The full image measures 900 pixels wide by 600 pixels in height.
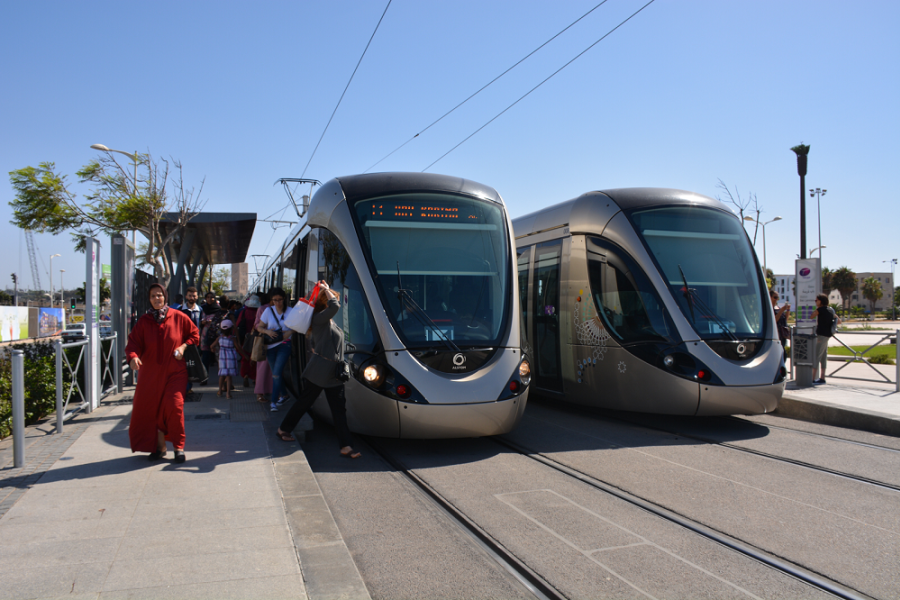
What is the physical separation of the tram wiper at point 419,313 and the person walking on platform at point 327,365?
74 cm

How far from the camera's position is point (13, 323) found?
41125 millimetres

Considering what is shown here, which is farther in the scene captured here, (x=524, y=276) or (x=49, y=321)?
(x=49, y=321)

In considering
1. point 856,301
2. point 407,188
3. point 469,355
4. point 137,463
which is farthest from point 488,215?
point 856,301

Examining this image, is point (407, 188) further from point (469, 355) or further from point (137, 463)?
point (137, 463)

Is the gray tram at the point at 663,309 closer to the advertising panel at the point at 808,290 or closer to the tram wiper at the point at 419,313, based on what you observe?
the tram wiper at the point at 419,313

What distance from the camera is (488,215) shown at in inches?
318

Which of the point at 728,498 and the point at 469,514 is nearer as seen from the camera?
the point at 469,514

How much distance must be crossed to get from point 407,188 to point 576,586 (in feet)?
16.9

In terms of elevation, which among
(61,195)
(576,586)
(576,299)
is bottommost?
(576,586)

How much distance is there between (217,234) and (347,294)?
23621mm

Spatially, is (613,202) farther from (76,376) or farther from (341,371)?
(76,376)

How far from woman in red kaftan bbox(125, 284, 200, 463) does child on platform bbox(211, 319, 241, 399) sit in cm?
440

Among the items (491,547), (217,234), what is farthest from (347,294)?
(217,234)

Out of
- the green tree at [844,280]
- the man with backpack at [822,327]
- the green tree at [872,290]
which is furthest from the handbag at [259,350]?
the green tree at [872,290]
